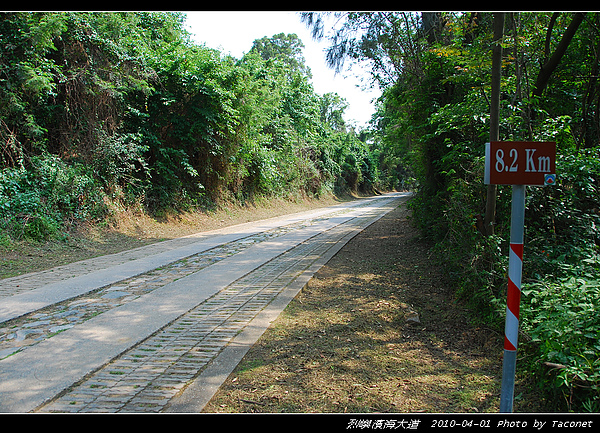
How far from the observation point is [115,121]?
14.0 m

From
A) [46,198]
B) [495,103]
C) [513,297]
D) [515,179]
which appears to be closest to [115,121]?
[46,198]

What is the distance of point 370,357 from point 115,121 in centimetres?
1305

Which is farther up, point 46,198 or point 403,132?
point 403,132

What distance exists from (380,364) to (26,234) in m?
9.63

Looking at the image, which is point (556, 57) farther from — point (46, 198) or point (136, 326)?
point (46, 198)

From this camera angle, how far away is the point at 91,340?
4555 millimetres

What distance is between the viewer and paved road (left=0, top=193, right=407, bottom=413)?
134 inches

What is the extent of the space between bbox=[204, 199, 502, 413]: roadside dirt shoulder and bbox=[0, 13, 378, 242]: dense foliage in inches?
325

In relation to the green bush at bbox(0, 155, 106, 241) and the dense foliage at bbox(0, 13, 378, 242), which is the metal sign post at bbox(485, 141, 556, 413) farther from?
the green bush at bbox(0, 155, 106, 241)

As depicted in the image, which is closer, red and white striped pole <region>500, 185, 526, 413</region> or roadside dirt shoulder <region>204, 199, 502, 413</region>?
red and white striped pole <region>500, 185, 526, 413</region>

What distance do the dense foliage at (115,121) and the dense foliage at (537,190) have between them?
802 cm

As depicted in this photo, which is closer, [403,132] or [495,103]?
[495,103]

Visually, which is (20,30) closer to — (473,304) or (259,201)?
(473,304)

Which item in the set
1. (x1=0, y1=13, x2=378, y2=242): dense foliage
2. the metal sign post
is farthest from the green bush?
the metal sign post
